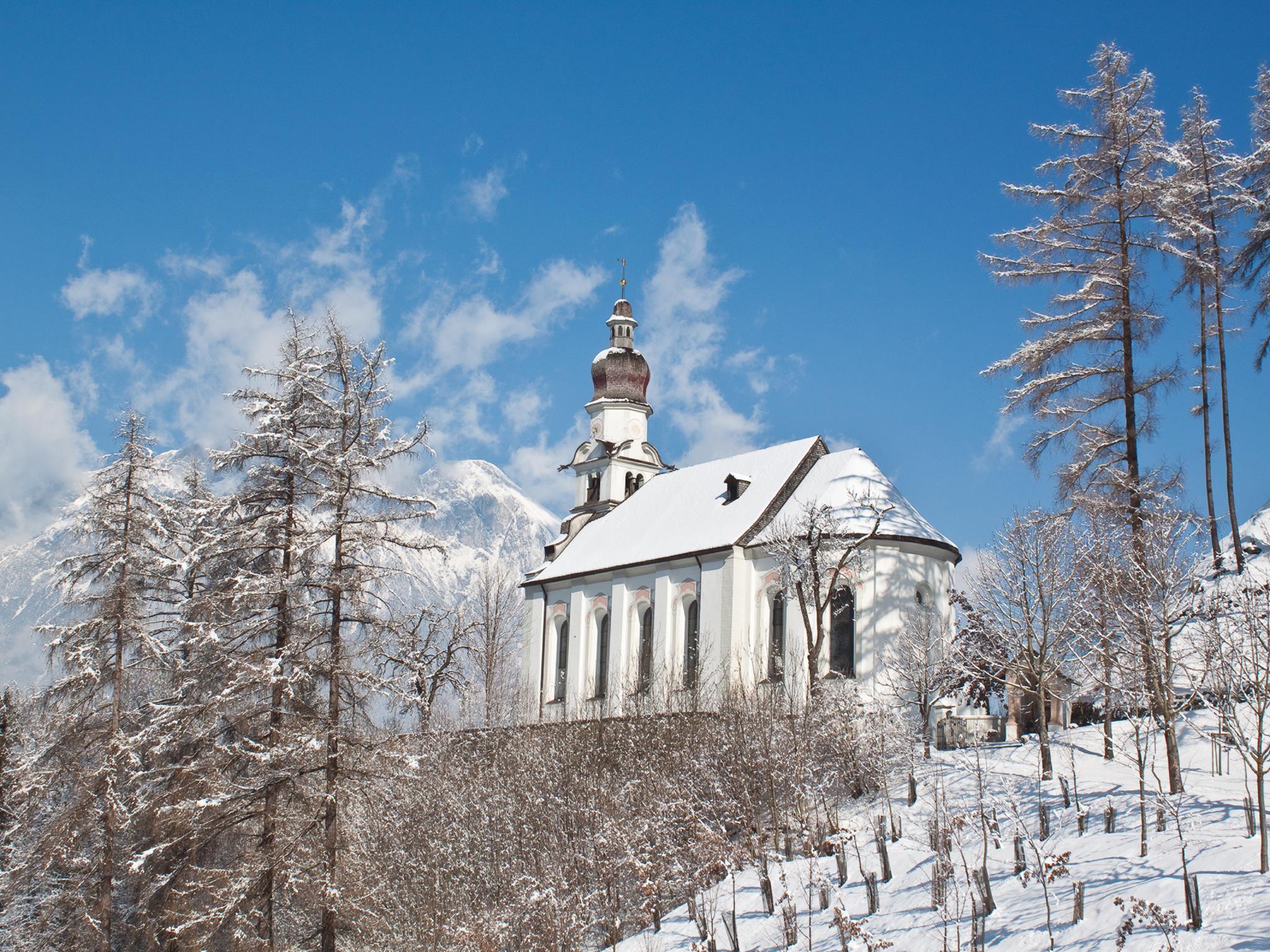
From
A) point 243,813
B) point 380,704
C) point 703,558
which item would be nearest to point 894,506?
point 703,558

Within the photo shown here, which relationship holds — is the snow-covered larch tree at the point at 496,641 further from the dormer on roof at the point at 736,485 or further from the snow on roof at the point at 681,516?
the dormer on roof at the point at 736,485

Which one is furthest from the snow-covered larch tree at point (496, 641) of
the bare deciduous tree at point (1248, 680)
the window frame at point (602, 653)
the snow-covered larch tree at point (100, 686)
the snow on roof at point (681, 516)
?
the bare deciduous tree at point (1248, 680)

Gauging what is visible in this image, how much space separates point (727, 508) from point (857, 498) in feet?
19.0

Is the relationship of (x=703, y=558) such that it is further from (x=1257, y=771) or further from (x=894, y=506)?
(x=1257, y=771)

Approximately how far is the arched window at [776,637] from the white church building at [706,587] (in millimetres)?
43

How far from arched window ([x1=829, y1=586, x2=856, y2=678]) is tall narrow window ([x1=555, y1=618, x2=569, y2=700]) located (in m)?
12.2

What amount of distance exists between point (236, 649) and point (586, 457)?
111ft

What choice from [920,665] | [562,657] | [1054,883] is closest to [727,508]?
[562,657]

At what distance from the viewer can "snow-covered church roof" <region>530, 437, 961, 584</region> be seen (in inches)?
1549

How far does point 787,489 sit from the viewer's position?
41.7 metres

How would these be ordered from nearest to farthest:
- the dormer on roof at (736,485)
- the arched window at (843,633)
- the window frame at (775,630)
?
the arched window at (843,633) < the window frame at (775,630) < the dormer on roof at (736,485)

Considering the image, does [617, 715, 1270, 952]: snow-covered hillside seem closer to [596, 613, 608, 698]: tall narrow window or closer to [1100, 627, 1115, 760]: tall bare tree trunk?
[1100, 627, 1115, 760]: tall bare tree trunk

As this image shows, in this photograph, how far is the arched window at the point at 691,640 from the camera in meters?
40.0

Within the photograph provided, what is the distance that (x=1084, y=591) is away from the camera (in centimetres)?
2798
